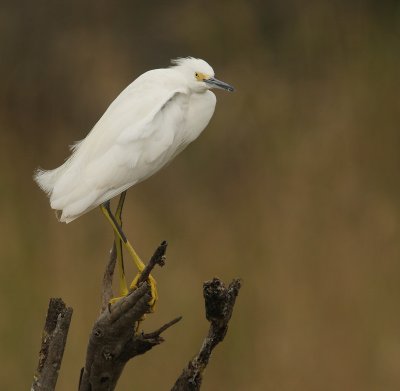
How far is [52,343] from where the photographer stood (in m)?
1.74

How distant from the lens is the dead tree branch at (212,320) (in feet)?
5.22

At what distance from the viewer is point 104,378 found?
175 centimetres

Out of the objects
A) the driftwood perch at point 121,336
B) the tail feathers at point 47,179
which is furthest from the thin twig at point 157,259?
the tail feathers at point 47,179

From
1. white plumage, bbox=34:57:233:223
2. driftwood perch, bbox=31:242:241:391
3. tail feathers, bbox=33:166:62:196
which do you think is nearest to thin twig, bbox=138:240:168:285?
driftwood perch, bbox=31:242:241:391

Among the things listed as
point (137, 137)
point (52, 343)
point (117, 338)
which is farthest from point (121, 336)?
point (137, 137)

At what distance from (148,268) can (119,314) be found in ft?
0.36

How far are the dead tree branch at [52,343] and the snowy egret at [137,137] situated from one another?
0.15 metres

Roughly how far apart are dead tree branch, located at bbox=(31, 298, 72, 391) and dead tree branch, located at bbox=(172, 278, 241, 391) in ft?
0.75

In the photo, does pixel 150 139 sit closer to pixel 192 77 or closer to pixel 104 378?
pixel 192 77

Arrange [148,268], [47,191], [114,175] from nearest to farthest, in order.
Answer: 1. [148,268]
2. [114,175]
3. [47,191]

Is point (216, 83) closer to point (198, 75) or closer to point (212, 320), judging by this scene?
point (198, 75)

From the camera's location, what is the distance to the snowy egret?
173cm

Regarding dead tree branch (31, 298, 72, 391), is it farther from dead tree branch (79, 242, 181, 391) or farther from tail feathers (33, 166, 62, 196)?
tail feathers (33, 166, 62, 196)

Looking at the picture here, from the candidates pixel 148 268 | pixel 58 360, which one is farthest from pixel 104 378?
pixel 148 268
